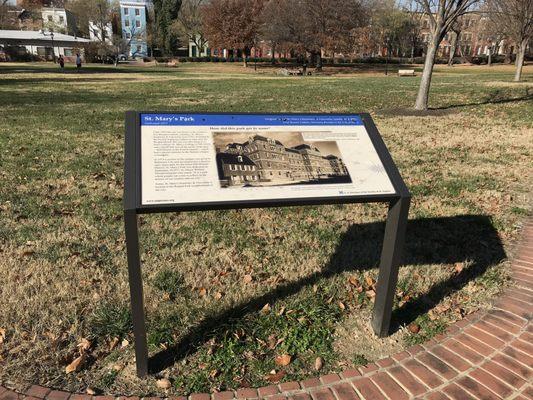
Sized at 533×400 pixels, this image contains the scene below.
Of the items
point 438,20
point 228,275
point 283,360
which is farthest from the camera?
point 438,20

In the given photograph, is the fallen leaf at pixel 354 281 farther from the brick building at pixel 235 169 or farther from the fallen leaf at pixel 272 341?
the brick building at pixel 235 169

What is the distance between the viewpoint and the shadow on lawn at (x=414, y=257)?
11.1 ft

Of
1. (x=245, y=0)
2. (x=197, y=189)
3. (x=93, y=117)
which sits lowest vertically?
(x=93, y=117)

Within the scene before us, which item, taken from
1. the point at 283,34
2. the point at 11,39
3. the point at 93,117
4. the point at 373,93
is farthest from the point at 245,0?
the point at 93,117

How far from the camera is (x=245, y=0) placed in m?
56.9

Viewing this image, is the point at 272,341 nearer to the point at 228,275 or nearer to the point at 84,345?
the point at 228,275

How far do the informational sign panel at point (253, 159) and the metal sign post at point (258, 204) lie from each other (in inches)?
0.7

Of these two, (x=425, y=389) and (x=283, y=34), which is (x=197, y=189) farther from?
(x=283, y=34)

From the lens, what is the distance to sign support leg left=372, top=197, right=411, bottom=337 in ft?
9.83

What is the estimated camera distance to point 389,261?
313 cm

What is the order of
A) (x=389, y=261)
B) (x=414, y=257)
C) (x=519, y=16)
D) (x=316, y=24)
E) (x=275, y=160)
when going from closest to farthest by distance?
(x=275, y=160)
(x=389, y=261)
(x=414, y=257)
(x=519, y=16)
(x=316, y=24)

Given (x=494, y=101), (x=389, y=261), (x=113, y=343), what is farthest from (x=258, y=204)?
(x=494, y=101)

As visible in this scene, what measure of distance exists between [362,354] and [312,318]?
52 centimetres

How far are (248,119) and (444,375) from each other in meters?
2.13
